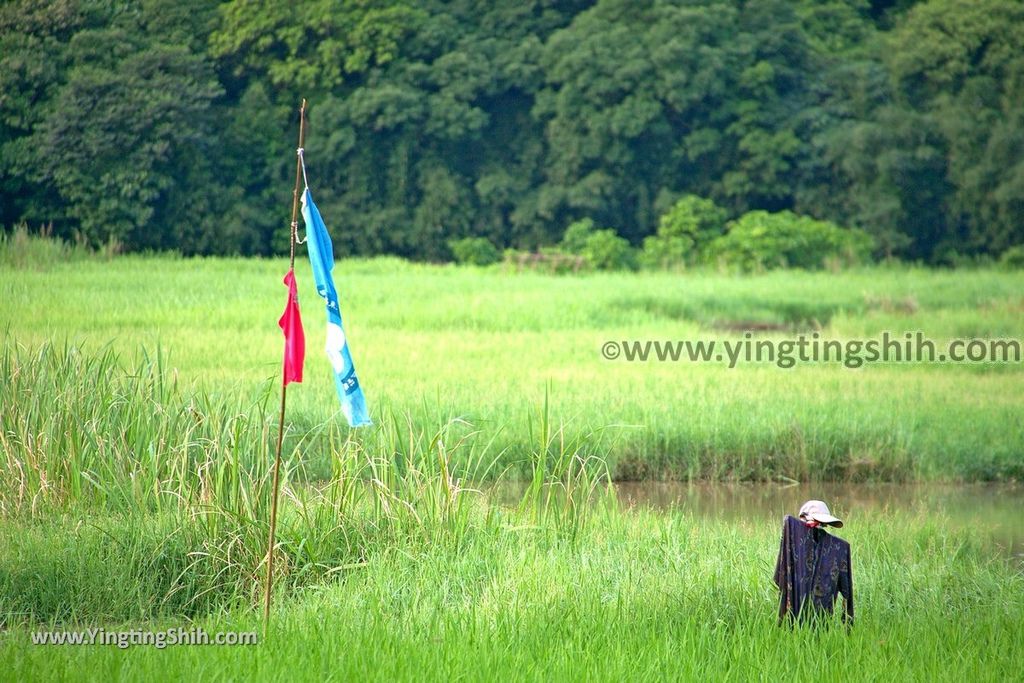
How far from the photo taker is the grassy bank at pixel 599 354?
7.61 m

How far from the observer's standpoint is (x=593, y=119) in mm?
17453

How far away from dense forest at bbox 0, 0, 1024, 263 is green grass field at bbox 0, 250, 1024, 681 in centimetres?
590

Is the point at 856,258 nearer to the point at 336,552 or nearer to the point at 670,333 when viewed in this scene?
the point at 670,333

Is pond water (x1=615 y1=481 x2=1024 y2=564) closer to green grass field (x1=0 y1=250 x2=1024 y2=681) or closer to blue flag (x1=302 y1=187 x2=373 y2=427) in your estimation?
green grass field (x1=0 y1=250 x2=1024 y2=681)

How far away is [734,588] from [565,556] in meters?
0.67

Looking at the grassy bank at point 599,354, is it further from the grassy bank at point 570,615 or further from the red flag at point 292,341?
the red flag at point 292,341

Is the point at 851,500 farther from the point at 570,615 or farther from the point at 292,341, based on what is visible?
the point at 292,341

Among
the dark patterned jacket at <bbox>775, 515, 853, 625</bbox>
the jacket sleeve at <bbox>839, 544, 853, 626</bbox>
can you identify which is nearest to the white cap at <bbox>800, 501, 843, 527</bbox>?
the dark patterned jacket at <bbox>775, 515, 853, 625</bbox>

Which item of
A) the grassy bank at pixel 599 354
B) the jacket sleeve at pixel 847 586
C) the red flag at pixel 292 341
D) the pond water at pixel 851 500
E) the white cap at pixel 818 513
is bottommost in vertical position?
the pond water at pixel 851 500

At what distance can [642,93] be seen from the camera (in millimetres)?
17578

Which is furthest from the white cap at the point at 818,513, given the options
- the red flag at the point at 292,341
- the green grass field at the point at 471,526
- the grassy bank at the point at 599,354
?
the grassy bank at the point at 599,354

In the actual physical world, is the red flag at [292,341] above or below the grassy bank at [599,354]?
above

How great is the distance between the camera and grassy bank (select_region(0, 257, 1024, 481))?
7605mm

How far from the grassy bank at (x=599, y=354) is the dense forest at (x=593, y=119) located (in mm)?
2009
